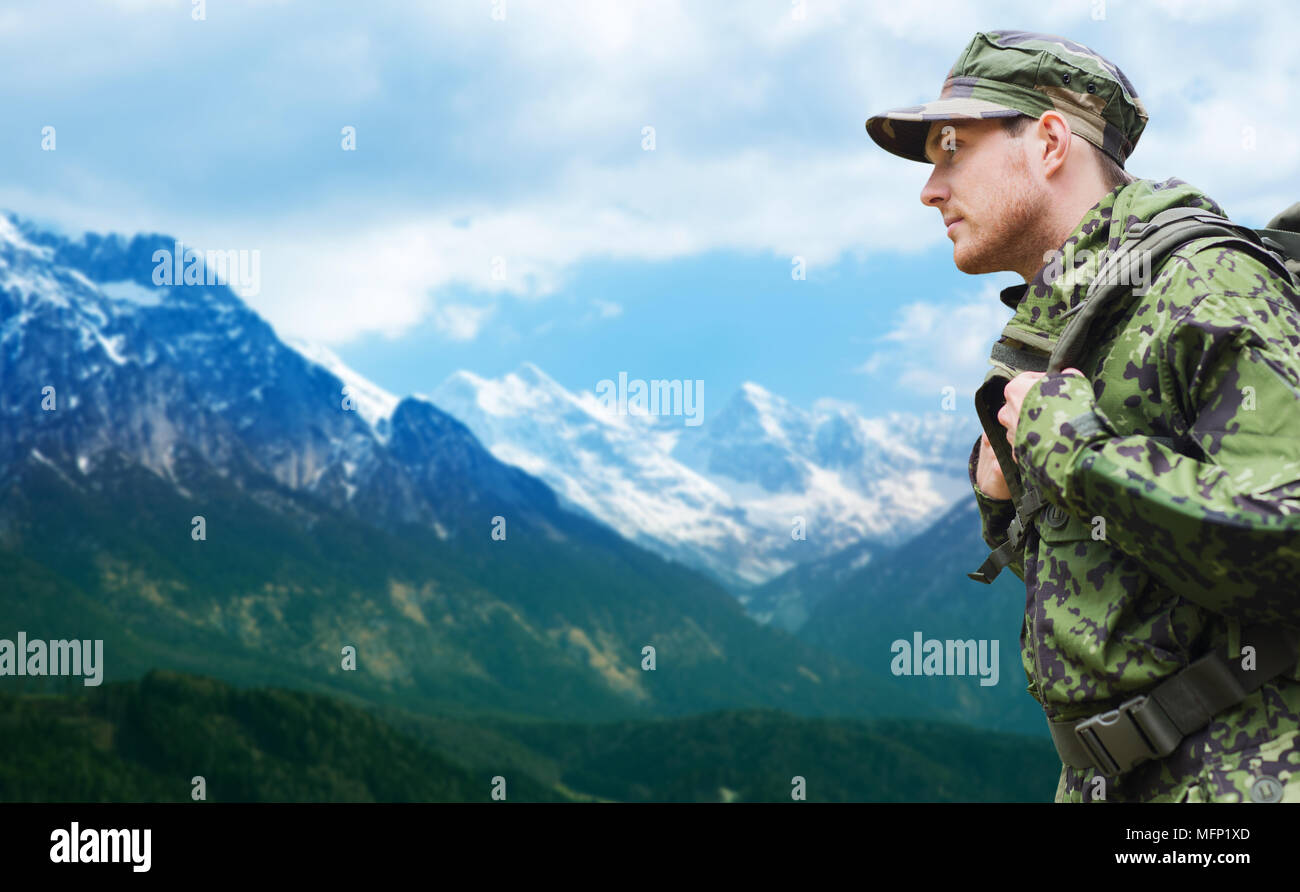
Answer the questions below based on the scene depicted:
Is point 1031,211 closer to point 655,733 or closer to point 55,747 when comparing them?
point 55,747

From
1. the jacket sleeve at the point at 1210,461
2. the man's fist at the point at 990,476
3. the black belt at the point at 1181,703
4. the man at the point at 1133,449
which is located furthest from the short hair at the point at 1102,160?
the black belt at the point at 1181,703

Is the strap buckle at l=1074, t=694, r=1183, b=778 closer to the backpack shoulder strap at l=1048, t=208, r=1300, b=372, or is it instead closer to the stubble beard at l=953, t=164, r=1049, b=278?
the backpack shoulder strap at l=1048, t=208, r=1300, b=372

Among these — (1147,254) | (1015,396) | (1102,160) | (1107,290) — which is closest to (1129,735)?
(1015,396)

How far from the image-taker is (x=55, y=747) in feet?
425

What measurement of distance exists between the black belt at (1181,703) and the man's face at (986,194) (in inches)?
72.5

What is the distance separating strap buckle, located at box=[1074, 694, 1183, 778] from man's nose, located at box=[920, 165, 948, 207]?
222 cm

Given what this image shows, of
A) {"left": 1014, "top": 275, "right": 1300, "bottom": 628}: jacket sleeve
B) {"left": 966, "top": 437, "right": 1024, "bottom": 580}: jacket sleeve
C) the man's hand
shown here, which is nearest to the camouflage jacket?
{"left": 1014, "top": 275, "right": 1300, "bottom": 628}: jacket sleeve

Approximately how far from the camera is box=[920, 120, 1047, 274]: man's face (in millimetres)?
4867

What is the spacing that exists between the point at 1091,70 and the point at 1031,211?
0.63 m

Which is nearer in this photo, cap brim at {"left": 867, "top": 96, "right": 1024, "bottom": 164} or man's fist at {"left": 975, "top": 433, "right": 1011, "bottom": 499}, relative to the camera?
cap brim at {"left": 867, "top": 96, "right": 1024, "bottom": 164}

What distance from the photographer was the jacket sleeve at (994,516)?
5.17 metres

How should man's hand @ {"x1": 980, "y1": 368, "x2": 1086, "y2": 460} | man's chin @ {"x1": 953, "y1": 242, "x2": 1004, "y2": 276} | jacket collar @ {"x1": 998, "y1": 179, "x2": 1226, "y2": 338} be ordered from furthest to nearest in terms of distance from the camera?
man's chin @ {"x1": 953, "y1": 242, "x2": 1004, "y2": 276} < jacket collar @ {"x1": 998, "y1": 179, "x2": 1226, "y2": 338} < man's hand @ {"x1": 980, "y1": 368, "x2": 1086, "y2": 460}

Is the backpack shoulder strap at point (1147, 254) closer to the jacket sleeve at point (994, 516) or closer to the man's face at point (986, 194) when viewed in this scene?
the man's face at point (986, 194)
